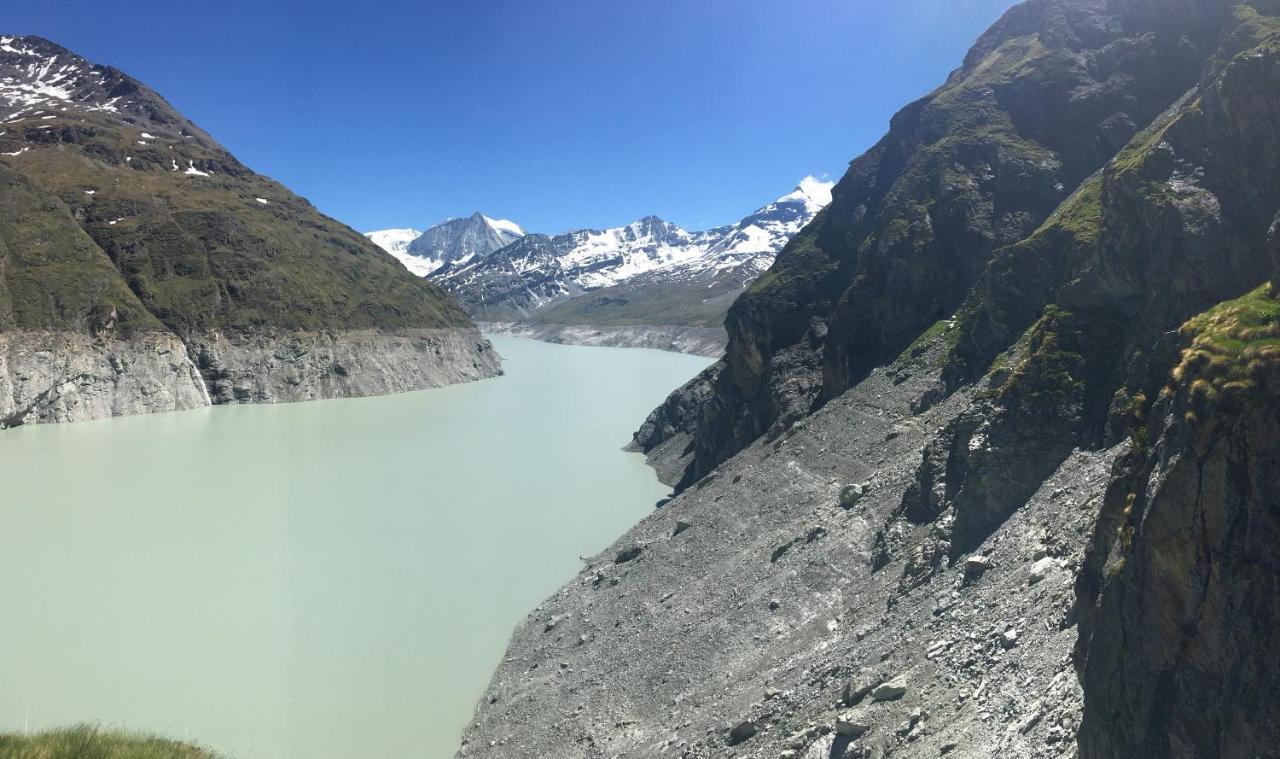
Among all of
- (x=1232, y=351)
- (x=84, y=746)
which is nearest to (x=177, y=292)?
(x=84, y=746)

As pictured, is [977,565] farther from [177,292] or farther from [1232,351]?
[177,292]

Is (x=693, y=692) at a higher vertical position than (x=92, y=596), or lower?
lower

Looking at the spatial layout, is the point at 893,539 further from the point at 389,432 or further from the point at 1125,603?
the point at 389,432

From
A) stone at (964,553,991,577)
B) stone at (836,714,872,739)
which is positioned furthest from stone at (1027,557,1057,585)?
stone at (836,714,872,739)

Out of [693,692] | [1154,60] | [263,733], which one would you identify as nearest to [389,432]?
[263,733]

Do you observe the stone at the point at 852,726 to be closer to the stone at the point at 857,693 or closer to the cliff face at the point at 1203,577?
the stone at the point at 857,693

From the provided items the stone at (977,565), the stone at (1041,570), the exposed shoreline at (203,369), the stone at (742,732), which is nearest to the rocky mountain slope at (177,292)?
the exposed shoreline at (203,369)

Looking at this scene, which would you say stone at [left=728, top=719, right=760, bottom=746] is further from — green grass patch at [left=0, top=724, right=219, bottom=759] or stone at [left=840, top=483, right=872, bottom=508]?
stone at [left=840, top=483, right=872, bottom=508]
